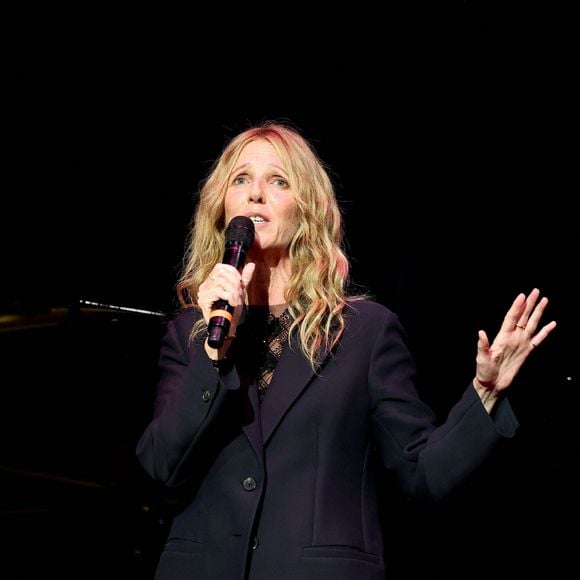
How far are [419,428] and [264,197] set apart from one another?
2.43 feet

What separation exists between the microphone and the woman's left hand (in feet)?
1.74

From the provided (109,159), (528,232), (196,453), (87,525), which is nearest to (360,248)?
(528,232)

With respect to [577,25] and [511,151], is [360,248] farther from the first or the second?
[577,25]

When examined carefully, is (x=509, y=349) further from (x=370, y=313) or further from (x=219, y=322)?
(x=219, y=322)

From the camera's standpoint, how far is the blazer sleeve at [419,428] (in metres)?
1.42

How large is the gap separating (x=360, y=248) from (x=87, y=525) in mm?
1939

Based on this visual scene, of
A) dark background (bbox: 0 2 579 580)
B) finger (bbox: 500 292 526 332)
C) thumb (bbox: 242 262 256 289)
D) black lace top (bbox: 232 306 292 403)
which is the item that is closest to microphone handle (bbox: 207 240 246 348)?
thumb (bbox: 242 262 256 289)

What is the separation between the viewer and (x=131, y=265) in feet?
11.1

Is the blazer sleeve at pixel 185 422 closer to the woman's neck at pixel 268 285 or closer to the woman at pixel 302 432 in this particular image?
the woman at pixel 302 432

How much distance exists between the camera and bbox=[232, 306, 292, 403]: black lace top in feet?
5.49

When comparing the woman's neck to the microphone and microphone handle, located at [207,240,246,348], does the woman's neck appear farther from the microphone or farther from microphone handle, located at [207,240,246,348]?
microphone handle, located at [207,240,246,348]

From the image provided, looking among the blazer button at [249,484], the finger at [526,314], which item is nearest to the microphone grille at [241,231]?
the blazer button at [249,484]

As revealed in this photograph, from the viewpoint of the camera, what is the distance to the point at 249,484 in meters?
1.44

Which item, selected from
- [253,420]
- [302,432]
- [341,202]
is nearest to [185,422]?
[253,420]
